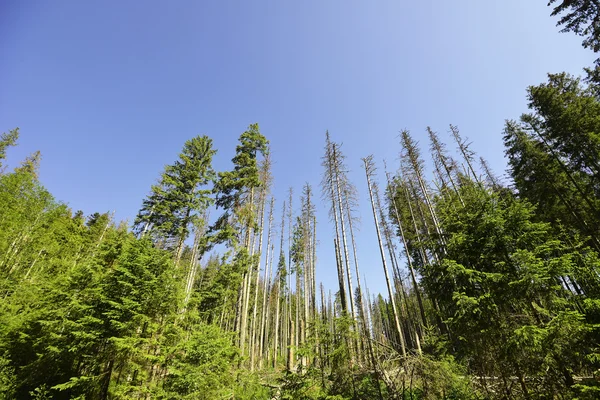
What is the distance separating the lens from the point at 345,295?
12.1 m

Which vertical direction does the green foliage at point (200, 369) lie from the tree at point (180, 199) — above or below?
below

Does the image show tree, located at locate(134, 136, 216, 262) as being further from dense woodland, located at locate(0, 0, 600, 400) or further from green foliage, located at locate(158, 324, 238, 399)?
green foliage, located at locate(158, 324, 238, 399)

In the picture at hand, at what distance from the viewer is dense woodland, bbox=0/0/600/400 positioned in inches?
224

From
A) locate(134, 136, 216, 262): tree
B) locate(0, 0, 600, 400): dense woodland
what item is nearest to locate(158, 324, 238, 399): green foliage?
locate(0, 0, 600, 400): dense woodland

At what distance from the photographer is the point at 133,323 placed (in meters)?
7.95

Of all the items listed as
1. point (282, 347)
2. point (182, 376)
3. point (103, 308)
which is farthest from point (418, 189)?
point (282, 347)

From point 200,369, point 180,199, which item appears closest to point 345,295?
point 200,369

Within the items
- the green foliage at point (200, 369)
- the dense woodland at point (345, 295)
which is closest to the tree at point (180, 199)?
the dense woodland at point (345, 295)

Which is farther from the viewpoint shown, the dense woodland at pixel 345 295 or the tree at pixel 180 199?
the tree at pixel 180 199

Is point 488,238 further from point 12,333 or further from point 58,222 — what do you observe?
point 58,222

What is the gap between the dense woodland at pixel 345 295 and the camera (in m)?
5.68

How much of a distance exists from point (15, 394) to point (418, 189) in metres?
26.5

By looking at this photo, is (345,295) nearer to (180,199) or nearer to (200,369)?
(200,369)

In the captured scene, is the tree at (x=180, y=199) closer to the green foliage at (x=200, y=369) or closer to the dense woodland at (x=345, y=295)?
the dense woodland at (x=345, y=295)
